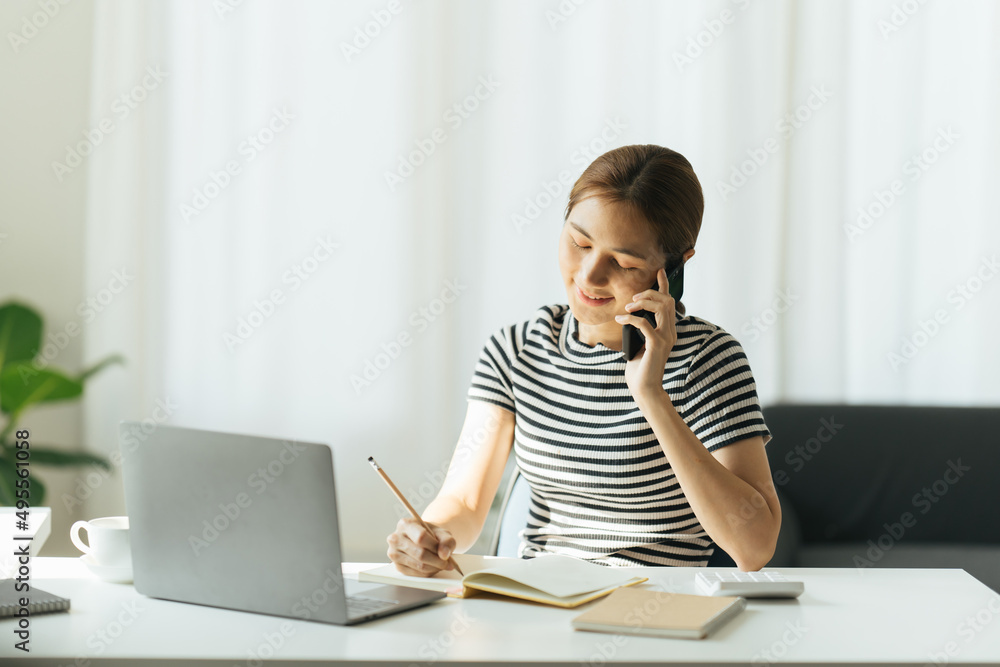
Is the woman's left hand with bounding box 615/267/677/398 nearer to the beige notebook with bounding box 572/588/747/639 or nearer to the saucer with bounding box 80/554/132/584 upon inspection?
the beige notebook with bounding box 572/588/747/639

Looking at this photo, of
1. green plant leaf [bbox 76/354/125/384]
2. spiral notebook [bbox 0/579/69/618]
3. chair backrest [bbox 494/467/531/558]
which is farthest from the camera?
green plant leaf [bbox 76/354/125/384]

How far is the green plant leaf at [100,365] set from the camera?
9.08 feet

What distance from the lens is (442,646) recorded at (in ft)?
2.95

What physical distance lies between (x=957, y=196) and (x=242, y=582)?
2868mm

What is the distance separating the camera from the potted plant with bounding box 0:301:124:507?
2.65 m

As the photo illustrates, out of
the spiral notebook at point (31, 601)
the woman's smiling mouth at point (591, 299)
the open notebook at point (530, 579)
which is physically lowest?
the open notebook at point (530, 579)

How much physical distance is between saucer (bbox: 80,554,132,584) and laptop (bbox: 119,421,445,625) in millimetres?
69

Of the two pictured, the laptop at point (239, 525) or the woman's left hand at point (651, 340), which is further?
the woman's left hand at point (651, 340)

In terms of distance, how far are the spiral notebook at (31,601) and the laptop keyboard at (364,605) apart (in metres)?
0.32

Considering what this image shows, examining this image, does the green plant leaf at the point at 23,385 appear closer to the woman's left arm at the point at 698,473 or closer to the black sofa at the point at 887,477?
the woman's left arm at the point at 698,473

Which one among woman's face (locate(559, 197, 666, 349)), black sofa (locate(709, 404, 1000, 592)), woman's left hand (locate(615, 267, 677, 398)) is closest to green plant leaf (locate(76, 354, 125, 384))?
woman's face (locate(559, 197, 666, 349))

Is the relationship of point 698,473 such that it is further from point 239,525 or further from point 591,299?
point 239,525

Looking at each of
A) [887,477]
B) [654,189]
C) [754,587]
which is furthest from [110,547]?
[887,477]

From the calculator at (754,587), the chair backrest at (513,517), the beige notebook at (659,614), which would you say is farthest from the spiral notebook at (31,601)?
the chair backrest at (513,517)
